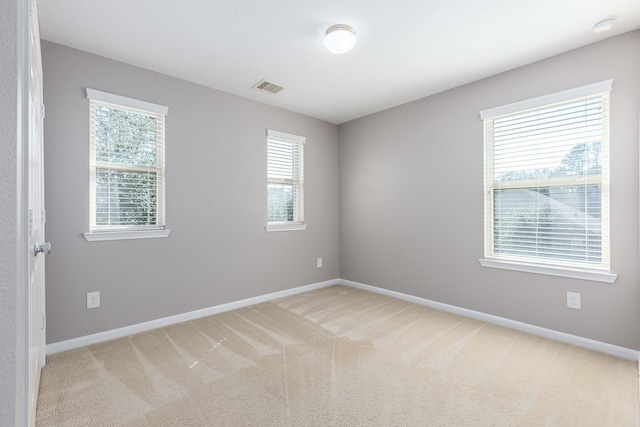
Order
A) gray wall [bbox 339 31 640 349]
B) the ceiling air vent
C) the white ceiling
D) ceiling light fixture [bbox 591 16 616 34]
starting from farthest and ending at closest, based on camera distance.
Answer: the ceiling air vent
gray wall [bbox 339 31 640 349]
ceiling light fixture [bbox 591 16 616 34]
the white ceiling

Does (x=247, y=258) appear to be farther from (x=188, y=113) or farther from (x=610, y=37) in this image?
(x=610, y=37)

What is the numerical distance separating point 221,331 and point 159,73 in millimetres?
2647

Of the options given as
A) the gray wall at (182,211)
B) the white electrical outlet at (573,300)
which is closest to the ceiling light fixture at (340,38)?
the gray wall at (182,211)

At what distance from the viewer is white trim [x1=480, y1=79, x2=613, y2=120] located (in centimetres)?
239

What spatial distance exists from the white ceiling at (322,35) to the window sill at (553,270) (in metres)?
1.92

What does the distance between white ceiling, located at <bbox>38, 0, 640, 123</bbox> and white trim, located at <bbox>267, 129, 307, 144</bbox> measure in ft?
2.54

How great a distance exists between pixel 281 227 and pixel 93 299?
2.11 meters

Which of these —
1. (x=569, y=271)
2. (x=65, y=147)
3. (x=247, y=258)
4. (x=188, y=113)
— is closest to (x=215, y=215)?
(x=247, y=258)

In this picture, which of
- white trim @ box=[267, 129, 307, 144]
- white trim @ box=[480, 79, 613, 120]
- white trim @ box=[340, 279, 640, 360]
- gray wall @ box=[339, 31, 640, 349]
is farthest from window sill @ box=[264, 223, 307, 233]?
white trim @ box=[480, 79, 613, 120]

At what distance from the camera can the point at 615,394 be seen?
187 centimetres

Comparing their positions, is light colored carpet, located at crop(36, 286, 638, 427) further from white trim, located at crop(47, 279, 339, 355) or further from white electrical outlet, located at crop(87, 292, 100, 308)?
white electrical outlet, located at crop(87, 292, 100, 308)

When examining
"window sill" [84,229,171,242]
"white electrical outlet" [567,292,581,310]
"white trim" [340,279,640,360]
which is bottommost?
"white trim" [340,279,640,360]

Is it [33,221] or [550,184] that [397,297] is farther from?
[33,221]
